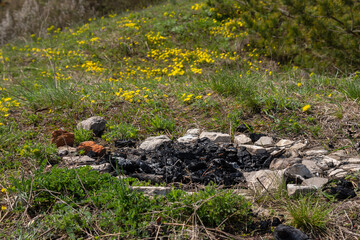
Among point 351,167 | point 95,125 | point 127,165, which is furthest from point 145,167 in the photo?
point 351,167

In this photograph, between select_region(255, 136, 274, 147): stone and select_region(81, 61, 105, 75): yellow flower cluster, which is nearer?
select_region(255, 136, 274, 147): stone

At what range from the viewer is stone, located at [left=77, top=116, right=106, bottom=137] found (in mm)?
→ 3713

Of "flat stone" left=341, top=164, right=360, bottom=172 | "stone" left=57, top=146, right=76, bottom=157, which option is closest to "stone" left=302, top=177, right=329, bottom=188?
"flat stone" left=341, top=164, right=360, bottom=172

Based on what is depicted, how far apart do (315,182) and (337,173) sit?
30 centimetres

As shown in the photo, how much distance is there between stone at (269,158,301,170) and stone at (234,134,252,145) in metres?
0.51

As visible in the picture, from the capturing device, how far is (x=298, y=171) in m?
2.49

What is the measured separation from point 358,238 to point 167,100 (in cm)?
304

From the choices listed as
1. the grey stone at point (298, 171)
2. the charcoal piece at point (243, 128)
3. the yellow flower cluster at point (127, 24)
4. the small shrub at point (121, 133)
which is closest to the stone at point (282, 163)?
the grey stone at point (298, 171)

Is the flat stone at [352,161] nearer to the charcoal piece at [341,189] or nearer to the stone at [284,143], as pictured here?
the charcoal piece at [341,189]

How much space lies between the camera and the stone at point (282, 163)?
8.98 feet

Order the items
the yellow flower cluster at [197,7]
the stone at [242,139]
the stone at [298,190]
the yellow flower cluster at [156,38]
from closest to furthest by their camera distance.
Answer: the stone at [298,190]
the stone at [242,139]
the yellow flower cluster at [156,38]
the yellow flower cluster at [197,7]

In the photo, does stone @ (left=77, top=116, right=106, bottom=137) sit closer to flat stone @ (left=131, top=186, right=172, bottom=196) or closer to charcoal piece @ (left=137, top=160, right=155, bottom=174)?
charcoal piece @ (left=137, top=160, right=155, bottom=174)

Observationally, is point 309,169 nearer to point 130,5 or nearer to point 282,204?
point 282,204

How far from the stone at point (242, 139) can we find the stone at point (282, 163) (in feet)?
1.67
